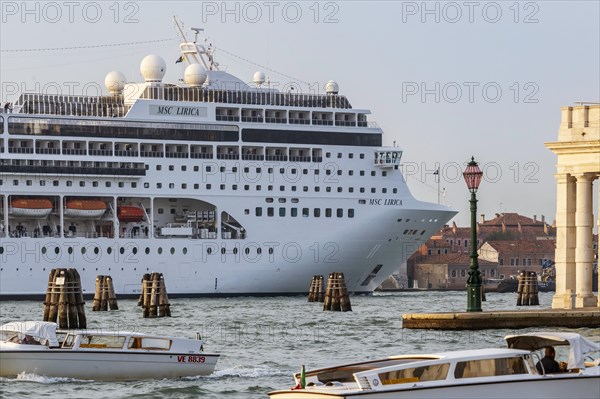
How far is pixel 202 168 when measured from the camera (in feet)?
270

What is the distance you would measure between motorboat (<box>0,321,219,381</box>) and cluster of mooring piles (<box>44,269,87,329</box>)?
67.6ft

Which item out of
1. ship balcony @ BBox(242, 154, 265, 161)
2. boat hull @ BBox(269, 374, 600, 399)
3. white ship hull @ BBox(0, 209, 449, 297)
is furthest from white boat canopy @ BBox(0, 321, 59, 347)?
ship balcony @ BBox(242, 154, 265, 161)

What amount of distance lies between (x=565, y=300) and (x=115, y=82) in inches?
1793

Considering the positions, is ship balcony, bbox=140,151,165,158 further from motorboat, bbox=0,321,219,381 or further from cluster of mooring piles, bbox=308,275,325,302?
motorboat, bbox=0,321,219,381

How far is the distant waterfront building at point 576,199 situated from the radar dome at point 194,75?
42120 millimetres

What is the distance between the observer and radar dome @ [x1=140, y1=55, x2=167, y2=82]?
8350cm

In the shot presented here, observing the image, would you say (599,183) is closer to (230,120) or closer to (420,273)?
(230,120)

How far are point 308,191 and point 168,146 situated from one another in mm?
7367

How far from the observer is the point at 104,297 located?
222 ft

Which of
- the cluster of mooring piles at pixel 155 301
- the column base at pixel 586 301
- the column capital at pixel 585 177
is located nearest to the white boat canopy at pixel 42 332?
the column capital at pixel 585 177

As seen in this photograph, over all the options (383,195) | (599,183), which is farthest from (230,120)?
(599,183)

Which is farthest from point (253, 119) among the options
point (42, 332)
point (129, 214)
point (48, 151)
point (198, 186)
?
point (42, 332)

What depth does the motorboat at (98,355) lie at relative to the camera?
106ft

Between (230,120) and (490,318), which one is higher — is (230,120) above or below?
above
